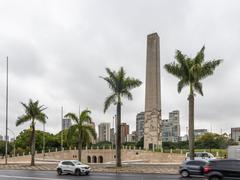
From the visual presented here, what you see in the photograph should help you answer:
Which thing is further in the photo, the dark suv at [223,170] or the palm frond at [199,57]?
the palm frond at [199,57]

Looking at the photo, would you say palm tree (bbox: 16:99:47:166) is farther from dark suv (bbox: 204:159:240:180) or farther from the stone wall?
dark suv (bbox: 204:159:240:180)

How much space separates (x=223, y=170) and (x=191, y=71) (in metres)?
19.1

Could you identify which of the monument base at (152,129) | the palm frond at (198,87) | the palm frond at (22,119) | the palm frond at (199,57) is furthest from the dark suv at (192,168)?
the monument base at (152,129)

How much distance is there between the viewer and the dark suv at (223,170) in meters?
23.6

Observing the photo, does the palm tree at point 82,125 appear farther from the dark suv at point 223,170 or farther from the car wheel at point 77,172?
the dark suv at point 223,170

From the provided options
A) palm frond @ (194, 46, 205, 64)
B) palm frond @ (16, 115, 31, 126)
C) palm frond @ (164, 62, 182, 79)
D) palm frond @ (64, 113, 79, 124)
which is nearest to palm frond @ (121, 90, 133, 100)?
palm frond @ (164, 62, 182, 79)

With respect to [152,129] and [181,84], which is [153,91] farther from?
[181,84]

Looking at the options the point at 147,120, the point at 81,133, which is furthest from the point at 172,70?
the point at 147,120

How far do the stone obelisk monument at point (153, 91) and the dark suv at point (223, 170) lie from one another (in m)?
60.5

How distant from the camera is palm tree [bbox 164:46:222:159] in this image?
137ft

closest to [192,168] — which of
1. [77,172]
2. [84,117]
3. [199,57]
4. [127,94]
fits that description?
[77,172]

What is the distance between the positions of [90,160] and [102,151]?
399cm

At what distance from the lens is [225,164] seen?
24062 millimetres

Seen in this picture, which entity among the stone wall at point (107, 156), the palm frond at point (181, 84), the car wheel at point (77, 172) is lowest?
the stone wall at point (107, 156)
